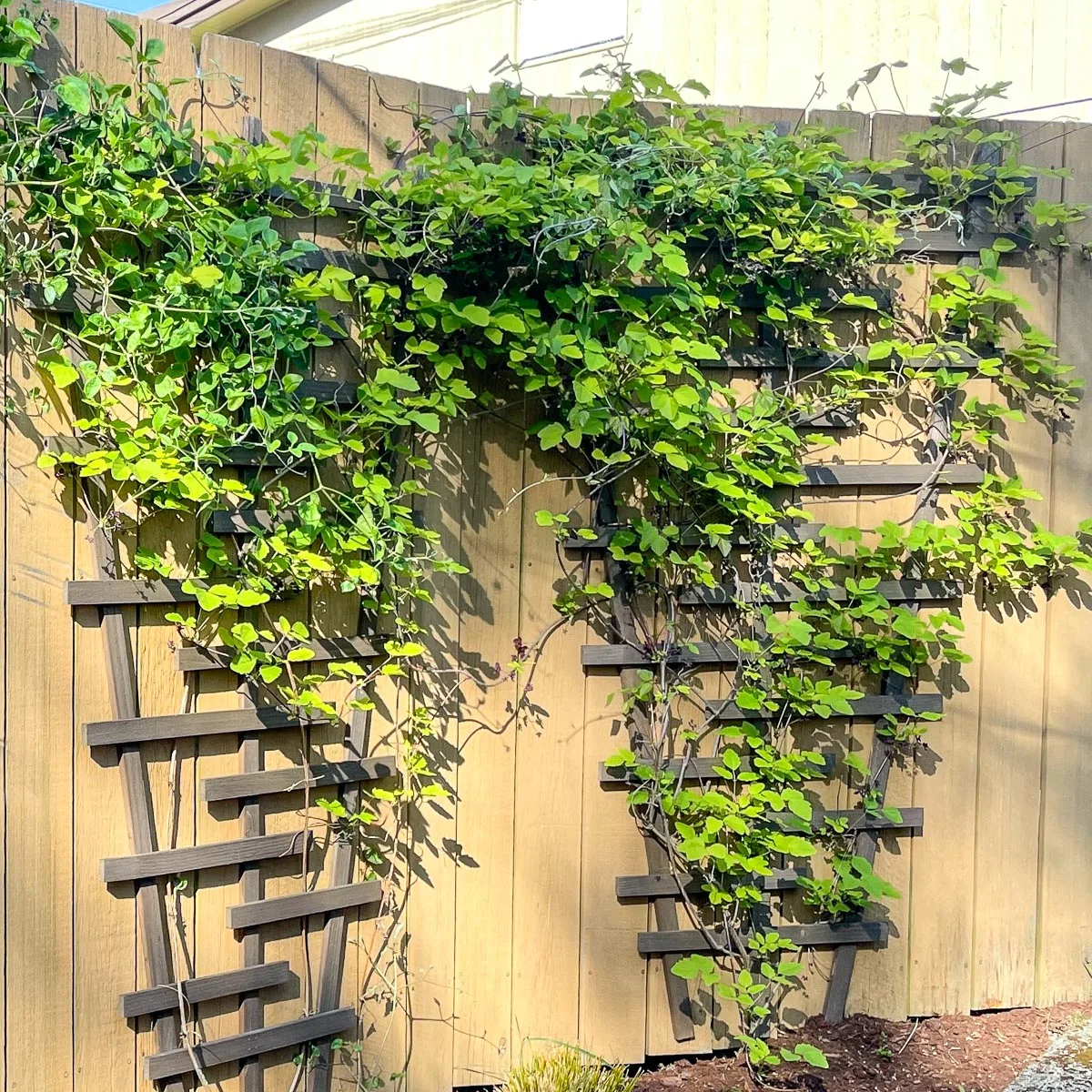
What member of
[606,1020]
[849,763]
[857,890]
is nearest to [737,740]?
[849,763]

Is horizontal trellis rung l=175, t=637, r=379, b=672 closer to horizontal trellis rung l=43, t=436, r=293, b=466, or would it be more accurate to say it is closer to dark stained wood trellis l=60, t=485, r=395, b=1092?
dark stained wood trellis l=60, t=485, r=395, b=1092

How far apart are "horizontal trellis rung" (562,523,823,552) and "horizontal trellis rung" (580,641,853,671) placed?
244 millimetres

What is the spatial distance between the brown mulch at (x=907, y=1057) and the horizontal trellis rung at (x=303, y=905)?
85 centimetres

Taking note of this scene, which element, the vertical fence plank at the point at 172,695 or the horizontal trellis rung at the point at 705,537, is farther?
the horizontal trellis rung at the point at 705,537

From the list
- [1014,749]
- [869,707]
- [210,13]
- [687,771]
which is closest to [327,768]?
[687,771]

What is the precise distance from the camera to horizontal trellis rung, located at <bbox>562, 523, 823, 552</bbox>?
2600mm

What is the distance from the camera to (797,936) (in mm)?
2721

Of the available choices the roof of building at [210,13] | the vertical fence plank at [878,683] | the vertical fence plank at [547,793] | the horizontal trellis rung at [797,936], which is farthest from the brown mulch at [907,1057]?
the roof of building at [210,13]

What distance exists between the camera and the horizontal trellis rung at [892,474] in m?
2.70

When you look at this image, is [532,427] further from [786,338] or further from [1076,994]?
[1076,994]

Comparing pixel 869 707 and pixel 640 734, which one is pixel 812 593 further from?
pixel 640 734

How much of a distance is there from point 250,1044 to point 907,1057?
1612 mm

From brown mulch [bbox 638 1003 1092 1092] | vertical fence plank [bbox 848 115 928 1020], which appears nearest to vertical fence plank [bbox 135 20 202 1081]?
brown mulch [bbox 638 1003 1092 1092]

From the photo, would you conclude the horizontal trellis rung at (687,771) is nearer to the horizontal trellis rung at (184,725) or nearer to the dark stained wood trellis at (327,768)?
the dark stained wood trellis at (327,768)
